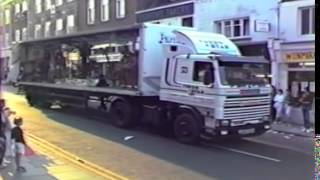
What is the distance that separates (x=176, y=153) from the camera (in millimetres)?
13188

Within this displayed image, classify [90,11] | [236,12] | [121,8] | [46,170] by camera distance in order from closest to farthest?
[46,170] → [236,12] → [121,8] → [90,11]

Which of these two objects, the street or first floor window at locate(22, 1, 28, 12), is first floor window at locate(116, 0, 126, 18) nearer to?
the street

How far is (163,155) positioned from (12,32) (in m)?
59.7

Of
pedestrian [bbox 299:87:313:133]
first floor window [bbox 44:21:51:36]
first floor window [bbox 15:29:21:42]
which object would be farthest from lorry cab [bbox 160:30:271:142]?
first floor window [bbox 15:29:21:42]

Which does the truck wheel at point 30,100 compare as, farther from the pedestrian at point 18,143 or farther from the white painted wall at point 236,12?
the pedestrian at point 18,143

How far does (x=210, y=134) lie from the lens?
14.3 m

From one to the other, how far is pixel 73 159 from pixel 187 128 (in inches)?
151

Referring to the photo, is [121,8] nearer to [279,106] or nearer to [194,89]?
[279,106]

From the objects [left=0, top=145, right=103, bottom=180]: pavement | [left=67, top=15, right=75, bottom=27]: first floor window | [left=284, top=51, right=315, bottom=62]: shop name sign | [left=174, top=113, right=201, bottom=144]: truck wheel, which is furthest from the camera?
[left=67, top=15, right=75, bottom=27]: first floor window

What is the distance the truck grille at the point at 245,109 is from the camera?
45.9ft

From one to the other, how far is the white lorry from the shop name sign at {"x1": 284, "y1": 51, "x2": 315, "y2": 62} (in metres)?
7.62

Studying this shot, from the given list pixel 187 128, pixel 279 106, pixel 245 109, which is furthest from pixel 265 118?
pixel 279 106

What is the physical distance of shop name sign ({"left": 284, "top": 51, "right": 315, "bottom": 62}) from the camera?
22.9 m

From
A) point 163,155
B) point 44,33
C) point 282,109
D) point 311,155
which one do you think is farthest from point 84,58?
point 44,33
